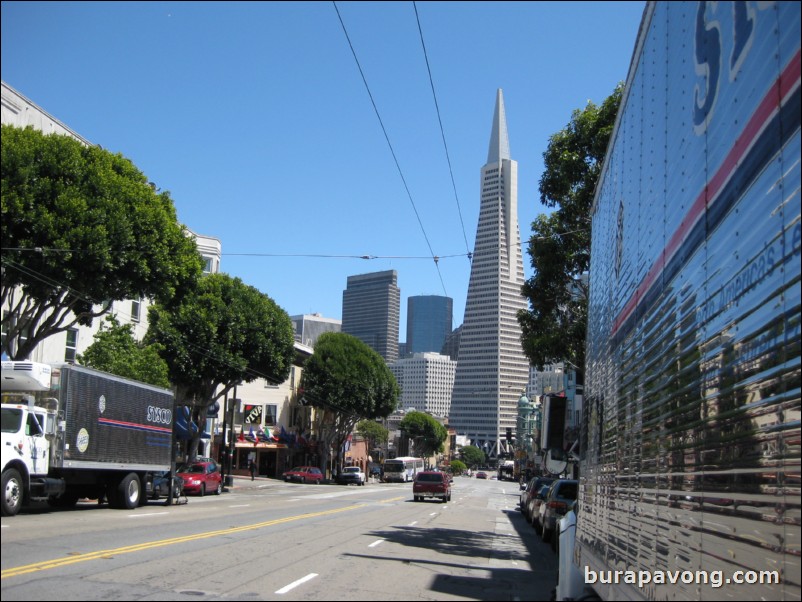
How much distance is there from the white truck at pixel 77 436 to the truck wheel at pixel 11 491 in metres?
0.02

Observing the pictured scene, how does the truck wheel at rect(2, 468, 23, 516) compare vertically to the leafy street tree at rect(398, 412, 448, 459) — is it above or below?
above

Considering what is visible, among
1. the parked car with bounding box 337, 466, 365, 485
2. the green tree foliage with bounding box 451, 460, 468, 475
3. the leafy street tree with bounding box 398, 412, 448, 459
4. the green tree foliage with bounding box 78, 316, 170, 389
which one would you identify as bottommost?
the green tree foliage with bounding box 451, 460, 468, 475

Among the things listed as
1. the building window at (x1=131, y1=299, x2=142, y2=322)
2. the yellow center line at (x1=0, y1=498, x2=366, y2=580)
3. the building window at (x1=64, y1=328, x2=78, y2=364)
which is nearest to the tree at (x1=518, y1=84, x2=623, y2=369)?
the yellow center line at (x1=0, y1=498, x2=366, y2=580)

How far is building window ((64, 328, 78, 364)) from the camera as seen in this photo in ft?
127

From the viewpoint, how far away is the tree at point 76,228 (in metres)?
A: 21.9

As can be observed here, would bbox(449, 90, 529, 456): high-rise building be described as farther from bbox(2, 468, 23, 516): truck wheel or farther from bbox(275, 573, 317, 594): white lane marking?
bbox(275, 573, 317, 594): white lane marking

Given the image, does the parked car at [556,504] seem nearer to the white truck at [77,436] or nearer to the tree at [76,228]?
the white truck at [77,436]

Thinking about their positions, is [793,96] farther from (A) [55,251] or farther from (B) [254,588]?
(A) [55,251]

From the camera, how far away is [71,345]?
3903 cm

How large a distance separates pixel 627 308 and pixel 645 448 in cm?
181

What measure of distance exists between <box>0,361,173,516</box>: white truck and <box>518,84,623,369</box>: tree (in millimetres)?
12326

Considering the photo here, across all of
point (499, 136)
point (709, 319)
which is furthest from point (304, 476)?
point (499, 136)

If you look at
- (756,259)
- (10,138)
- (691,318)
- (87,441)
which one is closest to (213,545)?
(87,441)

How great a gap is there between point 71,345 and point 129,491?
1704cm
